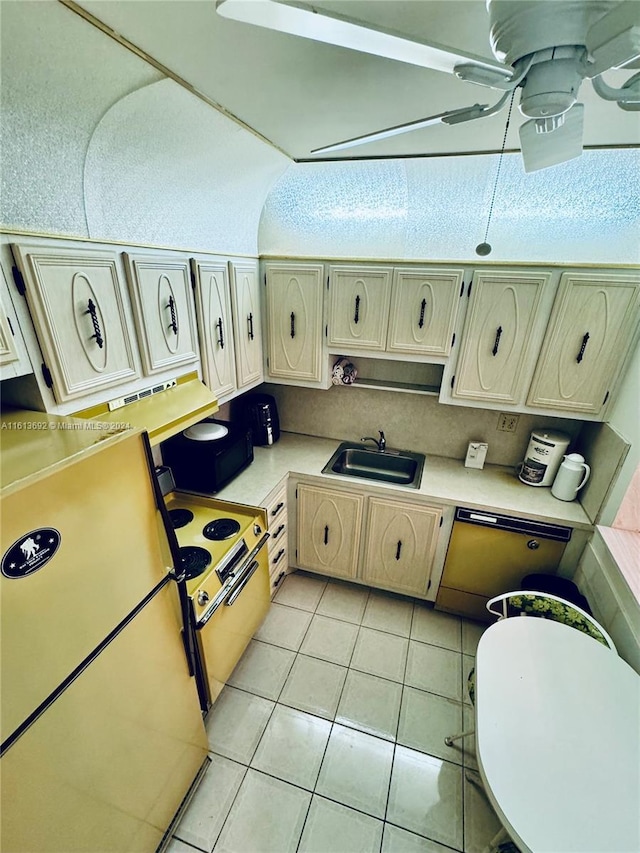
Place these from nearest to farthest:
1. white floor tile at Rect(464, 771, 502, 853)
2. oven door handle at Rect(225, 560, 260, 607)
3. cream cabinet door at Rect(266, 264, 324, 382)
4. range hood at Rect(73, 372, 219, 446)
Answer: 1. range hood at Rect(73, 372, 219, 446)
2. white floor tile at Rect(464, 771, 502, 853)
3. oven door handle at Rect(225, 560, 260, 607)
4. cream cabinet door at Rect(266, 264, 324, 382)

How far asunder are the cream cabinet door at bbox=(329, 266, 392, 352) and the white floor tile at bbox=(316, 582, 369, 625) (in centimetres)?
173

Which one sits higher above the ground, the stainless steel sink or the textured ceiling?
the textured ceiling

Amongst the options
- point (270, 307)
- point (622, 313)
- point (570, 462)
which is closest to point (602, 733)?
point (570, 462)

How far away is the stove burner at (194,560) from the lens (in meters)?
1.62

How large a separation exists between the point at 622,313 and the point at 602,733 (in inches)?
70.3

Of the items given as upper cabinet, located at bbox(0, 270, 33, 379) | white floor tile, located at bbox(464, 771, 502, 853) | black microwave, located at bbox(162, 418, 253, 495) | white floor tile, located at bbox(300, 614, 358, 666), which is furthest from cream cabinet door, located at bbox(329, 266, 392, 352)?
white floor tile, located at bbox(464, 771, 502, 853)

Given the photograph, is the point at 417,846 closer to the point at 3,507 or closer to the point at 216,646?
the point at 216,646

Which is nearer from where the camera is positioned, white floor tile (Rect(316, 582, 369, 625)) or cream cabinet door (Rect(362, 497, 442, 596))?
cream cabinet door (Rect(362, 497, 442, 596))

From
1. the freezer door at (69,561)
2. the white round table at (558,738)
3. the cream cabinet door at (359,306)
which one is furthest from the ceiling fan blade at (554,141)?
the white round table at (558,738)

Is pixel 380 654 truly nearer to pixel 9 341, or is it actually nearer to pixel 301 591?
pixel 301 591

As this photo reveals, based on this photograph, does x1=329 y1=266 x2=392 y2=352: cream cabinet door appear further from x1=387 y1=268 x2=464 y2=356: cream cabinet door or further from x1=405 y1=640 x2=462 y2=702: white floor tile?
x1=405 y1=640 x2=462 y2=702: white floor tile

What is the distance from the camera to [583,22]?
0.69 m

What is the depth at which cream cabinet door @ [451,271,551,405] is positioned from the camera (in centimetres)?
189

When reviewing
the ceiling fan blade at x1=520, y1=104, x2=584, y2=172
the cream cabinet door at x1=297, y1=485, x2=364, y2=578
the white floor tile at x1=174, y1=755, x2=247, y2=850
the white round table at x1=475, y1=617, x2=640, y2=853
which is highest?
the ceiling fan blade at x1=520, y1=104, x2=584, y2=172
